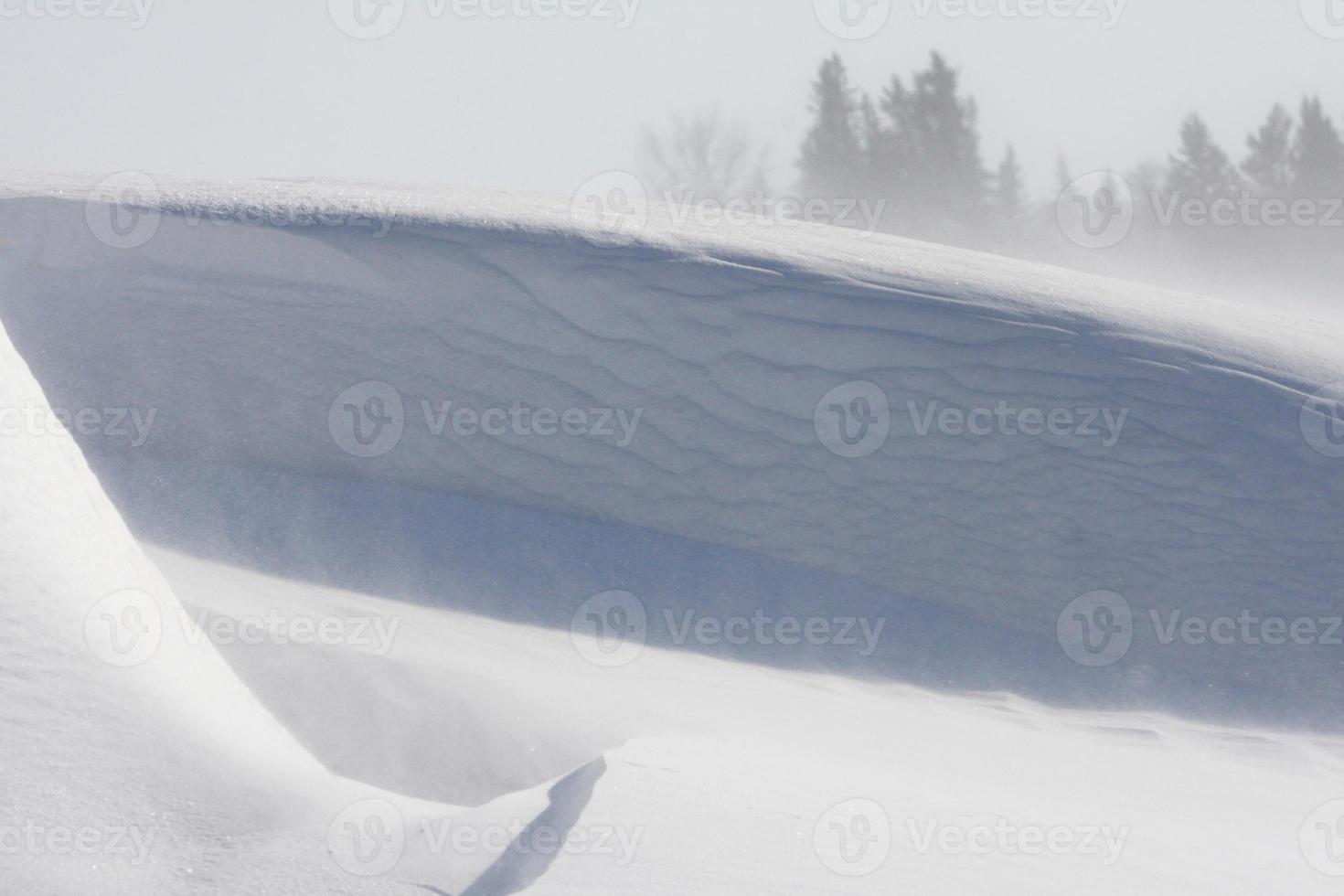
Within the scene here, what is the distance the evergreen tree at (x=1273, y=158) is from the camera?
78.8 feet

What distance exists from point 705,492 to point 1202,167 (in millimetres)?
23383

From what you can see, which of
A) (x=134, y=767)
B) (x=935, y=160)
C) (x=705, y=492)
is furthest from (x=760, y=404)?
(x=935, y=160)

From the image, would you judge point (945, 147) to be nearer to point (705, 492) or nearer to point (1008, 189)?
point (1008, 189)

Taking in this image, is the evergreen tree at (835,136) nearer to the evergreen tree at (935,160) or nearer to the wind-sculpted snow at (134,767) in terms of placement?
the evergreen tree at (935,160)

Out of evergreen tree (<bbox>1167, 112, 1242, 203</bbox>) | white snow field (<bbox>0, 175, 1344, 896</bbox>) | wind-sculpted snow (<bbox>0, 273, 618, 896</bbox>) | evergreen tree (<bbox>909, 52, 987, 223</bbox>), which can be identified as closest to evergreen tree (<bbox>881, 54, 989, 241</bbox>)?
evergreen tree (<bbox>909, 52, 987, 223</bbox>)

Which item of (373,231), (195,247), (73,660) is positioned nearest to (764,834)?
(73,660)

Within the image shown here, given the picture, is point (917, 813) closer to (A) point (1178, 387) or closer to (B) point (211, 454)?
(A) point (1178, 387)

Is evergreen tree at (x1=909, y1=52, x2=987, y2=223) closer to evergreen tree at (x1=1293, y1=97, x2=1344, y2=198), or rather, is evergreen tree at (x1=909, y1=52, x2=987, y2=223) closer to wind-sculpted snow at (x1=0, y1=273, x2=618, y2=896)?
evergreen tree at (x1=1293, y1=97, x2=1344, y2=198)

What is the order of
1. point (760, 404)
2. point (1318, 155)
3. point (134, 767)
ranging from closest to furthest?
point (134, 767) < point (760, 404) < point (1318, 155)

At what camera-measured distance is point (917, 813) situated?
2809 millimetres

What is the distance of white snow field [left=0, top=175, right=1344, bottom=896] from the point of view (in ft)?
12.5

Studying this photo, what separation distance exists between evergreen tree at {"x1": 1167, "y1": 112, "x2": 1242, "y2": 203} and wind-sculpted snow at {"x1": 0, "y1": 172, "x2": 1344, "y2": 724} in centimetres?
2156

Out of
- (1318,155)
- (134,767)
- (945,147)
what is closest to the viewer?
(134,767)

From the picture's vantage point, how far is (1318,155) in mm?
23578
